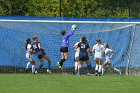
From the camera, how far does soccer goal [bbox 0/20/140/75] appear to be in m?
26.9

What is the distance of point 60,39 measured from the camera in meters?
27.5

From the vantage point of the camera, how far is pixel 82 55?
25.0 meters

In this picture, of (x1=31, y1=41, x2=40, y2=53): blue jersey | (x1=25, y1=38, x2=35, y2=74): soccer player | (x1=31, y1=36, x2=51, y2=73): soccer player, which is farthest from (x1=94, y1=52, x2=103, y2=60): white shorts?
(x1=25, y1=38, x2=35, y2=74): soccer player

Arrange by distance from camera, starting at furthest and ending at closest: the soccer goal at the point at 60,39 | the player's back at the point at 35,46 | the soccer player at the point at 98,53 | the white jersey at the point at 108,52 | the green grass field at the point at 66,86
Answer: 1. the soccer goal at the point at 60,39
2. the white jersey at the point at 108,52
3. the player's back at the point at 35,46
4. the soccer player at the point at 98,53
5. the green grass field at the point at 66,86

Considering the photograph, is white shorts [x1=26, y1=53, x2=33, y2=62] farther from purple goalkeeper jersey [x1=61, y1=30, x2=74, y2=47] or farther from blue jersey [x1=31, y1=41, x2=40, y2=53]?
purple goalkeeper jersey [x1=61, y1=30, x2=74, y2=47]

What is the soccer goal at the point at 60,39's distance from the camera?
26906 millimetres

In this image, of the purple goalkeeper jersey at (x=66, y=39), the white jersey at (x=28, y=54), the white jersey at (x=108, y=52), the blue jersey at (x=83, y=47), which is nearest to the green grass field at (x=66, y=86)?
the blue jersey at (x=83, y=47)

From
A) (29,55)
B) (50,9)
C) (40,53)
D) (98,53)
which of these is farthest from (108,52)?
(50,9)

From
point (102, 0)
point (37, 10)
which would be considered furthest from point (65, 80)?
point (102, 0)

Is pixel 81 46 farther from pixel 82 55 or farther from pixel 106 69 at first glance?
pixel 106 69

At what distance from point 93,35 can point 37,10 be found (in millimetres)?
13490

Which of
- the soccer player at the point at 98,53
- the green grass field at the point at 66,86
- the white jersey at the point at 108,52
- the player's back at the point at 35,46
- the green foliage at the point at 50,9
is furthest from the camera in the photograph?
the green foliage at the point at 50,9

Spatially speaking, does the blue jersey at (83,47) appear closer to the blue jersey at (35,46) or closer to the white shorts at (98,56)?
the white shorts at (98,56)

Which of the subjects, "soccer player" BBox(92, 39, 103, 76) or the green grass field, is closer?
the green grass field
